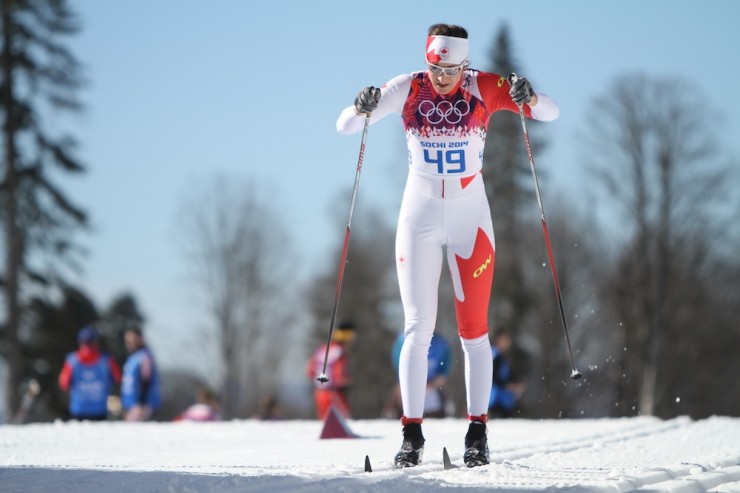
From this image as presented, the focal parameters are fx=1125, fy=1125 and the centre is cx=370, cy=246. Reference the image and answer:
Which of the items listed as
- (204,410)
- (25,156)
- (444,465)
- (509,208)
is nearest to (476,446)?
(444,465)

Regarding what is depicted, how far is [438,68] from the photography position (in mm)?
6168

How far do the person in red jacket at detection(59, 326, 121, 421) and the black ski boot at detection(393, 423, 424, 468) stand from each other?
30.5 feet

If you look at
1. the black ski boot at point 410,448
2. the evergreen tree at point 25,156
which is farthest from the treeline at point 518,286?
the black ski boot at point 410,448

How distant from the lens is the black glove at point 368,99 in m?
6.17

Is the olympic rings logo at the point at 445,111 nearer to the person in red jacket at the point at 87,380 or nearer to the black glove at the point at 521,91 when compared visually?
the black glove at the point at 521,91

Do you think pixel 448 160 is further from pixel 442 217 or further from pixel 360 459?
pixel 360 459

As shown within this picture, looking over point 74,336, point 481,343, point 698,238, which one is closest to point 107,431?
point 481,343

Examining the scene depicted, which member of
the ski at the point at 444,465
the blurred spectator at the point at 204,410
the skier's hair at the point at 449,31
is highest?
the skier's hair at the point at 449,31

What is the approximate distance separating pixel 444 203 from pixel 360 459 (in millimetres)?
1670

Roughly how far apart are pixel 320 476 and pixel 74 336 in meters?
24.0

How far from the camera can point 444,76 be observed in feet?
20.3

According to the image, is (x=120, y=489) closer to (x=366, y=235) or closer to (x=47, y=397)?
(x=47, y=397)

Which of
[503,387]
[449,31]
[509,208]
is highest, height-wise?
[509,208]

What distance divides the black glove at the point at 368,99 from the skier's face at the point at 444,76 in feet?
1.04
